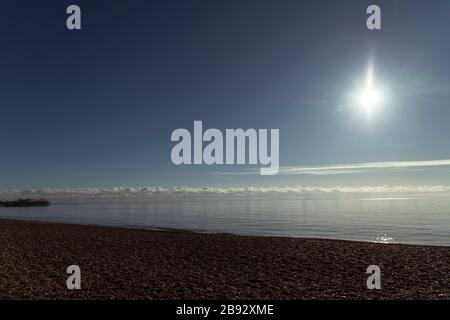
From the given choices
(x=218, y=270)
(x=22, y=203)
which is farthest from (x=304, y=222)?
(x=22, y=203)

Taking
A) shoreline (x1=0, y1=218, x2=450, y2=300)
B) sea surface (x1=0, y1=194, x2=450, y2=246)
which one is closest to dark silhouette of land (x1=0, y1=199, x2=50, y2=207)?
sea surface (x1=0, y1=194, x2=450, y2=246)

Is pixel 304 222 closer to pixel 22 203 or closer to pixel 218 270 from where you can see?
pixel 218 270

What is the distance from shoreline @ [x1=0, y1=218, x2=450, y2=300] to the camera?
12109 mm

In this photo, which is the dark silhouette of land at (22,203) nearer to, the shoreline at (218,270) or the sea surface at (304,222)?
the sea surface at (304,222)

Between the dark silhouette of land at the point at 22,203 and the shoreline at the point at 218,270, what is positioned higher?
the shoreline at the point at 218,270

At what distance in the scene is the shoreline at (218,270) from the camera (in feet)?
39.7

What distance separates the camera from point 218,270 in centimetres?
1563

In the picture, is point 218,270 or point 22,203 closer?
point 218,270

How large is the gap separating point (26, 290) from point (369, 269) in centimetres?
1277

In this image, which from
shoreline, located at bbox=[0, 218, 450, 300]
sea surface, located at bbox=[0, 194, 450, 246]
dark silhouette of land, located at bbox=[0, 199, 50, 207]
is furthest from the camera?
dark silhouette of land, located at bbox=[0, 199, 50, 207]

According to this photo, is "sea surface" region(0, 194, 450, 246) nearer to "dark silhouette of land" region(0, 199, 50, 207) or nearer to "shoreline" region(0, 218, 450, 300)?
"shoreline" region(0, 218, 450, 300)

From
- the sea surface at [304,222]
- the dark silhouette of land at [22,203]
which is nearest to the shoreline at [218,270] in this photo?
the sea surface at [304,222]

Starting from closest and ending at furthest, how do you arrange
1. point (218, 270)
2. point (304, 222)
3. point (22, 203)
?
1. point (218, 270)
2. point (304, 222)
3. point (22, 203)
